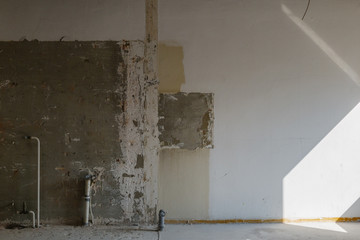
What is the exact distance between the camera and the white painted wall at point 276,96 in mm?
3658

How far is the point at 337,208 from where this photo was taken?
12.4 feet

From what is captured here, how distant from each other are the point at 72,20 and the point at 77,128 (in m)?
1.24

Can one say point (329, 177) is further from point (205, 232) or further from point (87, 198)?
point (87, 198)

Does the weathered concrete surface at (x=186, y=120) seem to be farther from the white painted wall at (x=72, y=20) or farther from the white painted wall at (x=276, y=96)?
the white painted wall at (x=72, y=20)

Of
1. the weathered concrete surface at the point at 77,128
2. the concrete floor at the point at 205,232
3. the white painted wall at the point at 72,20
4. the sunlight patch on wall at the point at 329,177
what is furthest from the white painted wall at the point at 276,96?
the weathered concrete surface at the point at 77,128

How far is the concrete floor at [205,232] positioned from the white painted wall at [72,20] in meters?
2.14

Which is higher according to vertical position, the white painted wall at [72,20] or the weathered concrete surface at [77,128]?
the white painted wall at [72,20]

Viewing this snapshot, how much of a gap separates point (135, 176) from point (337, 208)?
96.5 inches

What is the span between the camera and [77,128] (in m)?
3.58

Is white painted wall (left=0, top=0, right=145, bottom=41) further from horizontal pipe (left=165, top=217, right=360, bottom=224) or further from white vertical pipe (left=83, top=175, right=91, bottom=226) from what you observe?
horizontal pipe (left=165, top=217, right=360, bottom=224)

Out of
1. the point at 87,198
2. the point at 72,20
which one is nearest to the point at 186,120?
the point at 87,198

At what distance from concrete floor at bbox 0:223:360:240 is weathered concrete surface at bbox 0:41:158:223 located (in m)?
0.22

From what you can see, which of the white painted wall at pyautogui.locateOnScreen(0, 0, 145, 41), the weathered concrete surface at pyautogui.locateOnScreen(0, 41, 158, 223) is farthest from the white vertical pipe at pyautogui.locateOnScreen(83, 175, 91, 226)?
the white painted wall at pyautogui.locateOnScreen(0, 0, 145, 41)

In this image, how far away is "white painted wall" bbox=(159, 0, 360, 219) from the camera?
366cm
